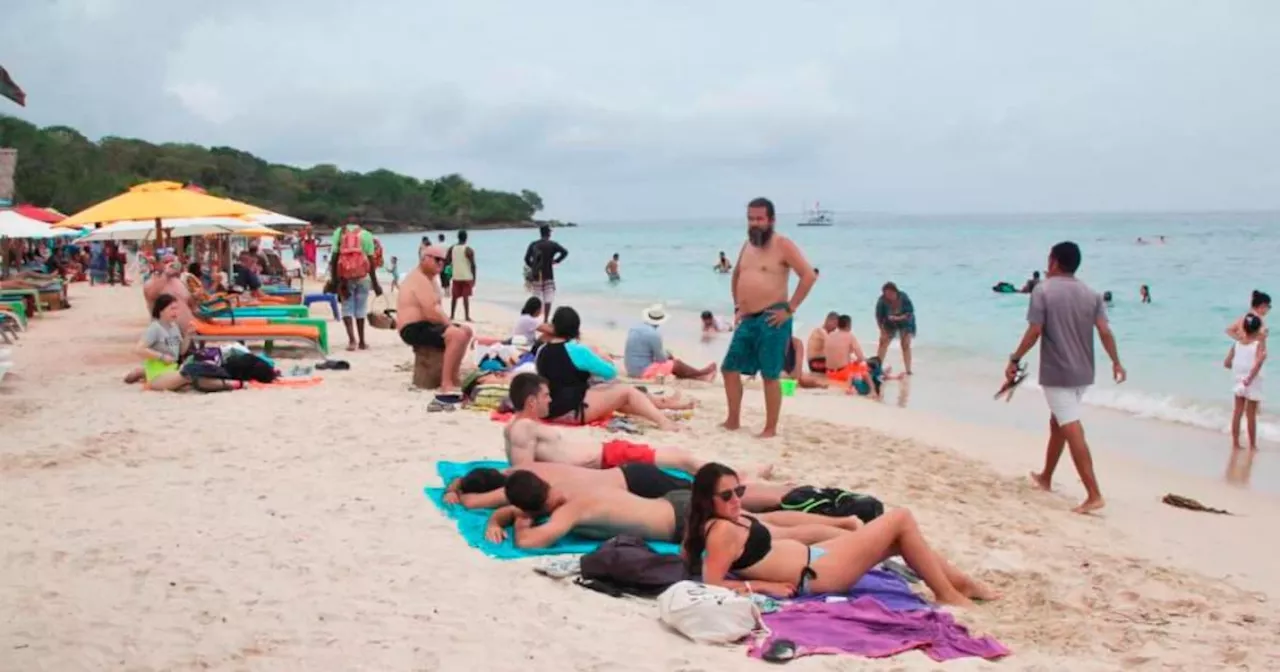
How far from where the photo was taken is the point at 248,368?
9188 mm

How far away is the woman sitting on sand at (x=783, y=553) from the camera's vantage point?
4336 mm

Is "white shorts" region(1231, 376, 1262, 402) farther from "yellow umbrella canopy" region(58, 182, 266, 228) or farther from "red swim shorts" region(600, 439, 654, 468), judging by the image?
"yellow umbrella canopy" region(58, 182, 266, 228)

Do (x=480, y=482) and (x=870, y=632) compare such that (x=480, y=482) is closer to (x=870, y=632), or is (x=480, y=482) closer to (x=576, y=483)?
(x=576, y=483)

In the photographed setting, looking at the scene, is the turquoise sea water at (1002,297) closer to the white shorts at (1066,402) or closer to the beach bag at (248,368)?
the white shorts at (1066,402)

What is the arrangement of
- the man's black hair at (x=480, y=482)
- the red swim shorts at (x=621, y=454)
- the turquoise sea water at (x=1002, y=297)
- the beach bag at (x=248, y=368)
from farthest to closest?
1. the turquoise sea water at (x=1002, y=297)
2. the beach bag at (x=248, y=368)
3. the red swim shorts at (x=621, y=454)
4. the man's black hair at (x=480, y=482)

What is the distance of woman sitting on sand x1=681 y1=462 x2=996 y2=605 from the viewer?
4.34 metres

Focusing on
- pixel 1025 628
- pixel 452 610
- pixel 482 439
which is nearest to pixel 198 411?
pixel 482 439

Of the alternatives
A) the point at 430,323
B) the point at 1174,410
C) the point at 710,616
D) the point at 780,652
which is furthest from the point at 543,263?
the point at 780,652

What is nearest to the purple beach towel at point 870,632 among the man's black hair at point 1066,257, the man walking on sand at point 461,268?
the man's black hair at point 1066,257

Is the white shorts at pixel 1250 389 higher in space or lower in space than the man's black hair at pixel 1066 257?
lower

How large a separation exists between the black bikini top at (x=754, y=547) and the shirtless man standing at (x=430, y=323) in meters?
4.92

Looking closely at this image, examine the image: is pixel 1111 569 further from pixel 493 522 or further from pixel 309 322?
pixel 309 322

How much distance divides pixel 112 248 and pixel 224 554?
87.6ft

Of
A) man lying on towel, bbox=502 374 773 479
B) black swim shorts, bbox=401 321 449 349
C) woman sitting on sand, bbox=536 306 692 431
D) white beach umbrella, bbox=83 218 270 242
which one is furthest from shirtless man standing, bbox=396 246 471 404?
white beach umbrella, bbox=83 218 270 242
